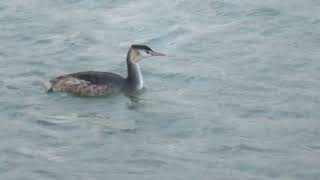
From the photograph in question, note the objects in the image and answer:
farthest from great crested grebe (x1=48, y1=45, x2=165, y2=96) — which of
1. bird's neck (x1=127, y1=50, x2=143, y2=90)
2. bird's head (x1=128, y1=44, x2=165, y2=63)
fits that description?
bird's head (x1=128, y1=44, x2=165, y2=63)

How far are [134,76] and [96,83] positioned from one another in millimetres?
636

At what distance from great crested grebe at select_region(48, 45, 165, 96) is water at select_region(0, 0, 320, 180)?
0.48 ft

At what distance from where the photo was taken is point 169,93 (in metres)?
15.9

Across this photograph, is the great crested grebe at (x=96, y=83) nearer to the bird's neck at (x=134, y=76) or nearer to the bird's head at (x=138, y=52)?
the bird's neck at (x=134, y=76)

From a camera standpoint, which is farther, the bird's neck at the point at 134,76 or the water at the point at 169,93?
the bird's neck at the point at 134,76

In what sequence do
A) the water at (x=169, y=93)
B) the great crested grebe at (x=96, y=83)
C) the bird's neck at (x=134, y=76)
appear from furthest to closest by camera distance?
the bird's neck at (x=134, y=76)
the great crested grebe at (x=96, y=83)
the water at (x=169, y=93)

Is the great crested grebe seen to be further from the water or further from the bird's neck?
the water

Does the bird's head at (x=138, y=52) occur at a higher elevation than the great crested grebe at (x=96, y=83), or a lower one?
higher

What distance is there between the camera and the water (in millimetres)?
13055

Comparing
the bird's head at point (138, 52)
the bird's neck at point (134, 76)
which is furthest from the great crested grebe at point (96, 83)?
the bird's head at point (138, 52)

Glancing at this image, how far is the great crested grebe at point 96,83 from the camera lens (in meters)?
16.0

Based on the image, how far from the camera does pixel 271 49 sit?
1772 centimetres

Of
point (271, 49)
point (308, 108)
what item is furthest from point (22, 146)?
point (271, 49)

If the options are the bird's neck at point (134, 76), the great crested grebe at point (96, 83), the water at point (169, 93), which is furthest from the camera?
the bird's neck at point (134, 76)
